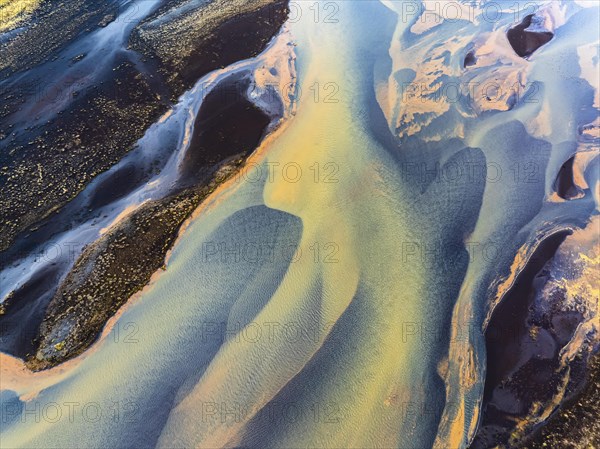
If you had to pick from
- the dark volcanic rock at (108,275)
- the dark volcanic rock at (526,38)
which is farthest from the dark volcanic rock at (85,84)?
the dark volcanic rock at (526,38)

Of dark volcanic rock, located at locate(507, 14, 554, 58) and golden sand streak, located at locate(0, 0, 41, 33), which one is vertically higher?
golden sand streak, located at locate(0, 0, 41, 33)

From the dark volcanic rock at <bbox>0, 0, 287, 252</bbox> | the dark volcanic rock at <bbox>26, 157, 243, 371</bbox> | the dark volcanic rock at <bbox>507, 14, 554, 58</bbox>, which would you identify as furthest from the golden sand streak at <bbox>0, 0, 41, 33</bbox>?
the dark volcanic rock at <bbox>507, 14, 554, 58</bbox>

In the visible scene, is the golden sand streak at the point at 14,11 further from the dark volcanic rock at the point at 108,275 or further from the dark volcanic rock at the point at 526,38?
the dark volcanic rock at the point at 526,38

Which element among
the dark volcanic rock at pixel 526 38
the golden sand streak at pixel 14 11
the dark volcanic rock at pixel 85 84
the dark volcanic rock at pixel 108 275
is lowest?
the dark volcanic rock at pixel 526 38

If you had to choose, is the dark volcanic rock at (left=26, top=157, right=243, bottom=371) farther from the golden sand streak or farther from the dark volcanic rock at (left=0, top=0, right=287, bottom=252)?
the golden sand streak

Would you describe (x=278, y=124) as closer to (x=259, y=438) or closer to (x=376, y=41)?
(x=376, y=41)

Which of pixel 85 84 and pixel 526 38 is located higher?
pixel 85 84

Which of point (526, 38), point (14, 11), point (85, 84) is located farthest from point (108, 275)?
point (526, 38)

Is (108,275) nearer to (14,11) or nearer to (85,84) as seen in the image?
(85,84)
